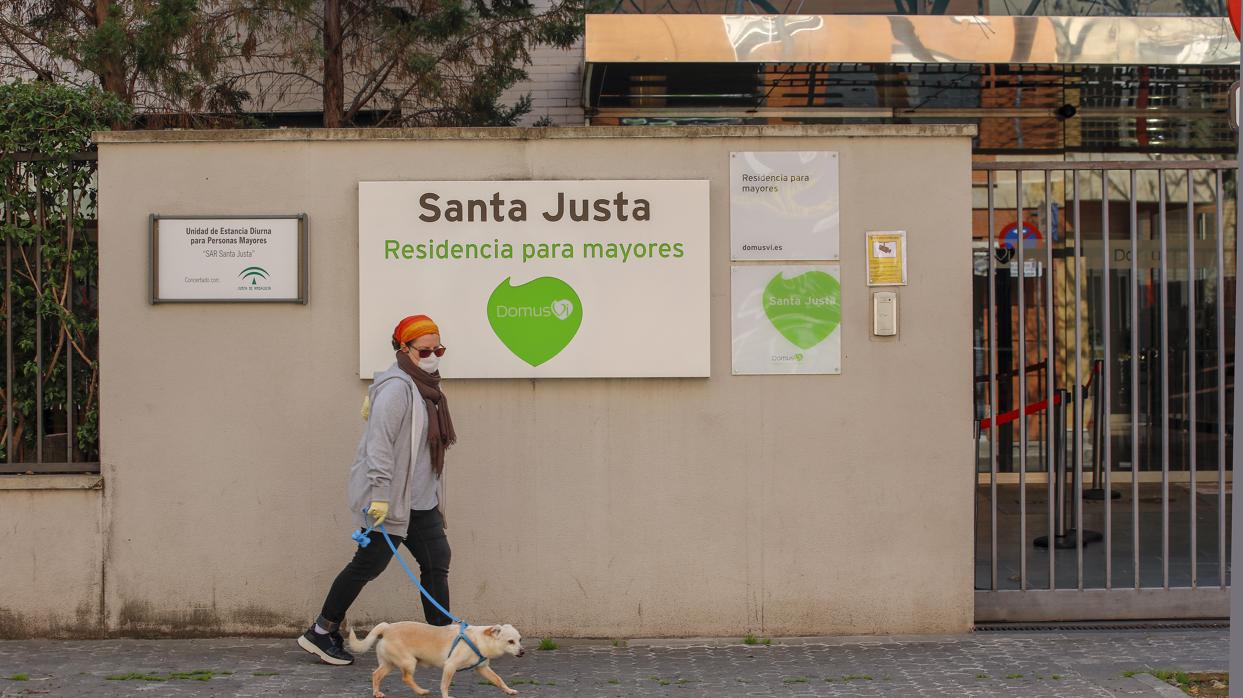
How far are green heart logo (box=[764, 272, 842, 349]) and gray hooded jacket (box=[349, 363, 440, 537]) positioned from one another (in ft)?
6.61

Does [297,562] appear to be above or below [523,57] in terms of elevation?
below

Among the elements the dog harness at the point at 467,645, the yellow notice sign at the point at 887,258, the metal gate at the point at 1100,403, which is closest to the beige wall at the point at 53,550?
the dog harness at the point at 467,645

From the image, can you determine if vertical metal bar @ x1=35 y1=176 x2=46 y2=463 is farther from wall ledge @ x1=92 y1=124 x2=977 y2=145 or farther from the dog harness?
the dog harness

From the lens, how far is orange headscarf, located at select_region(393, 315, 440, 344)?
6.07 metres

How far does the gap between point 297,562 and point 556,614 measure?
1.42 m

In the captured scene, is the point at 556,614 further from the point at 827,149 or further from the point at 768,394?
the point at 827,149

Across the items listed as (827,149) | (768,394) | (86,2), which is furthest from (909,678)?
(86,2)

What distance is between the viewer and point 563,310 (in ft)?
22.5

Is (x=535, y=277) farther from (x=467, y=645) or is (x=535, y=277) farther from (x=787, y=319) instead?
(x=467, y=645)

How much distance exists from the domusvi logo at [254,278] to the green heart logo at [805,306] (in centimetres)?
269

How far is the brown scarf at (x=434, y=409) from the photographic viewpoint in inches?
239

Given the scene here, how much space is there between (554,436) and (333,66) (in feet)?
17.9

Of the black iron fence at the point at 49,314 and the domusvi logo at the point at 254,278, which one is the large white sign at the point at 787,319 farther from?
the black iron fence at the point at 49,314

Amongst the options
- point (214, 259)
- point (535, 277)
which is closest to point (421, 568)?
point (535, 277)
